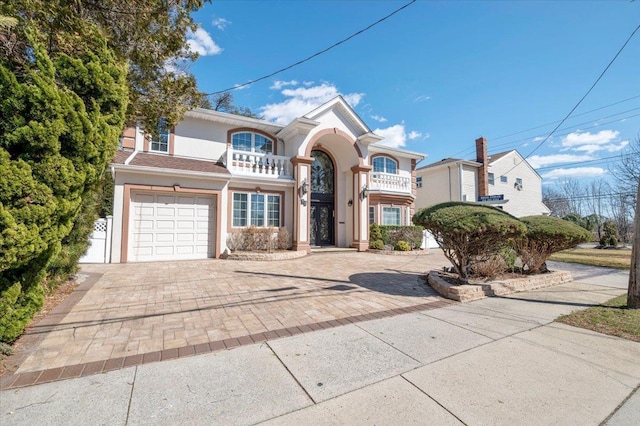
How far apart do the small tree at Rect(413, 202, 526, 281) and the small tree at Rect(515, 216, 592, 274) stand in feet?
4.38

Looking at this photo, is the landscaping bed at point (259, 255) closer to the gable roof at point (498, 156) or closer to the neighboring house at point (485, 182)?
the neighboring house at point (485, 182)

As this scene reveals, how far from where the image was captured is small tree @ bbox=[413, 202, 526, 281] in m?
6.07

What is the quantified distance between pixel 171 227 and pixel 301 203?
216 inches

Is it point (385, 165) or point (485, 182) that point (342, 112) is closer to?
point (385, 165)

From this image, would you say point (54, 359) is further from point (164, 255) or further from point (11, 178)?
point (164, 255)

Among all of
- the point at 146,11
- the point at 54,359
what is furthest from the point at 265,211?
the point at 54,359

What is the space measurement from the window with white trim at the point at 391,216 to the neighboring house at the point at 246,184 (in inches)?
2.4

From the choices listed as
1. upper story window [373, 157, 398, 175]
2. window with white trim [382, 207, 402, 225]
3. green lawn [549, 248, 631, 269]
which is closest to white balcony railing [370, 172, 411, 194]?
upper story window [373, 157, 398, 175]

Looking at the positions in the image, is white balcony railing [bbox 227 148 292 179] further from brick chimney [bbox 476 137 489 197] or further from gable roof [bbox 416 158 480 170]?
brick chimney [bbox 476 137 489 197]

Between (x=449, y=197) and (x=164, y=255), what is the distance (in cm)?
2049

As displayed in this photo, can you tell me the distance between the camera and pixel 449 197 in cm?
2253

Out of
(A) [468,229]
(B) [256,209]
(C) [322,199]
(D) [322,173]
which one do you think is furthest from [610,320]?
(D) [322,173]

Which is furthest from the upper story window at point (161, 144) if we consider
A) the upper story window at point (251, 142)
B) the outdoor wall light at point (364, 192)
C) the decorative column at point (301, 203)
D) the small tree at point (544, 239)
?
the small tree at point (544, 239)

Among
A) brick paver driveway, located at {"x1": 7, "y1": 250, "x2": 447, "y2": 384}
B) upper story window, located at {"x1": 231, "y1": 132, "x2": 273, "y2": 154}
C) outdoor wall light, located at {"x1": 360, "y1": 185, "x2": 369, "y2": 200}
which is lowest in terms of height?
brick paver driveway, located at {"x1": 7, "y1": 250, "x2": 447, "y2": 384}
